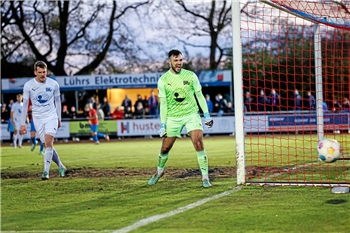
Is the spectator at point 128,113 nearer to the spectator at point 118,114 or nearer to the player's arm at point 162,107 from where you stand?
the spectator at point 118,114

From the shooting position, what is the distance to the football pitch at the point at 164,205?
21.6 ft

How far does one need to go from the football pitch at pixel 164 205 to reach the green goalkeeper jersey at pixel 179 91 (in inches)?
46.7

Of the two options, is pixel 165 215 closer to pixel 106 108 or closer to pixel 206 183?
pixel 206 183

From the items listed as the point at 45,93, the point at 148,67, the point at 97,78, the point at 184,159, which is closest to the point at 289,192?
the point at 45,93

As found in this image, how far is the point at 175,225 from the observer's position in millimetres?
6609

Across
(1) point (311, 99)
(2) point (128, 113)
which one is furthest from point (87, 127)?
(1) point (311, 99)

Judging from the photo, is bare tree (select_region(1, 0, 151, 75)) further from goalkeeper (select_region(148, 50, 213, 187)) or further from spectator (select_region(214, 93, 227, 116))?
goalkeeper (select_region(148, 50, 213, 187))

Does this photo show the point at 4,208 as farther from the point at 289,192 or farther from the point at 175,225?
the point at 289,192

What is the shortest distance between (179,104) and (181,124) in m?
0.32

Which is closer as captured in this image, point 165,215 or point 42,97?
point 165,215

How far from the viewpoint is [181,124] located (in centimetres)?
1010

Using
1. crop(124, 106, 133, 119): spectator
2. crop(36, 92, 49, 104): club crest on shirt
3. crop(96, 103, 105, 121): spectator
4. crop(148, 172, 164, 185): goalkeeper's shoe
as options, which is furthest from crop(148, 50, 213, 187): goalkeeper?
crop(124, 106, 133, 119): spectator

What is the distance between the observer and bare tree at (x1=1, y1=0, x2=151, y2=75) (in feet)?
134

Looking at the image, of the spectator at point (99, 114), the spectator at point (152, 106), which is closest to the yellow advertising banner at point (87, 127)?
the spectator at point (99, 114)
